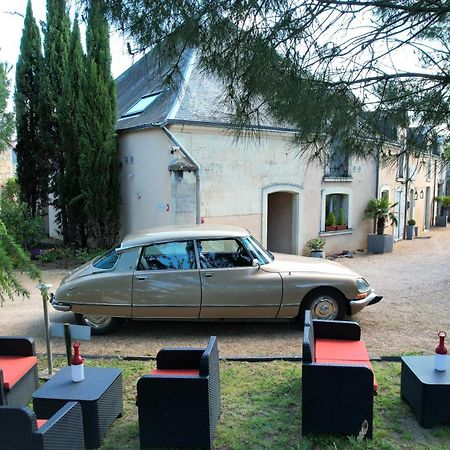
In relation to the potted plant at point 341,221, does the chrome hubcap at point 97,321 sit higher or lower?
lower

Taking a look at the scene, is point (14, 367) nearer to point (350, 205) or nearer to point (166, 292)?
point (166, 292)

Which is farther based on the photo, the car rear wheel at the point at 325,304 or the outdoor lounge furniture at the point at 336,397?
the car rear wheel at the point at 325,304

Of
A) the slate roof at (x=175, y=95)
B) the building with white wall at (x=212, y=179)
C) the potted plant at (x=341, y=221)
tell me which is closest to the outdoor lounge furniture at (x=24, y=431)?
the slate roof at (x=175, y=95)

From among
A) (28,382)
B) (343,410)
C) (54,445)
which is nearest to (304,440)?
(343,410)

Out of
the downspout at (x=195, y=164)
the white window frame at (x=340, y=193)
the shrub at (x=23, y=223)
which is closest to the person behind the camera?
the downspout at (x=195, y=164)

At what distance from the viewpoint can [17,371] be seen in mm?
4145

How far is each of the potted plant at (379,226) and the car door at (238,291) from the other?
1079cm

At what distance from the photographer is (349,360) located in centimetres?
422

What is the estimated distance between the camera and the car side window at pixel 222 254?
6.54 meters

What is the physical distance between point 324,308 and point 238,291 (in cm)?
131

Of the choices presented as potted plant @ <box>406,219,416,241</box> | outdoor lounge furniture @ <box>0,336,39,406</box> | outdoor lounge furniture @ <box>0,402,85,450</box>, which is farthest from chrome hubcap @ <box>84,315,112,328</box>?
potted plant @ <box>406,219,416,241</box>

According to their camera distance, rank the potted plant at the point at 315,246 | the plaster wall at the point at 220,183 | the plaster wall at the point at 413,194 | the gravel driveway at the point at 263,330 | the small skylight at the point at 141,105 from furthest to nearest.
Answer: the plaster wall at the point at 413,194 → the potted plant at the point at 315,246 → the small skylight at the point at 141,105 → the plaster wall at the point at 220,183 → the gravel driveway at the point at 263,330

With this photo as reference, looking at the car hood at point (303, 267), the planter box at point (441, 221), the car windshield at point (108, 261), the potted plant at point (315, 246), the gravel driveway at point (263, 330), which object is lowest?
the planter box at point (441, 221)

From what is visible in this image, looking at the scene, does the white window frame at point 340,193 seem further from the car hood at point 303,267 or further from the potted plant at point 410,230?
the car hood at point 303,267
